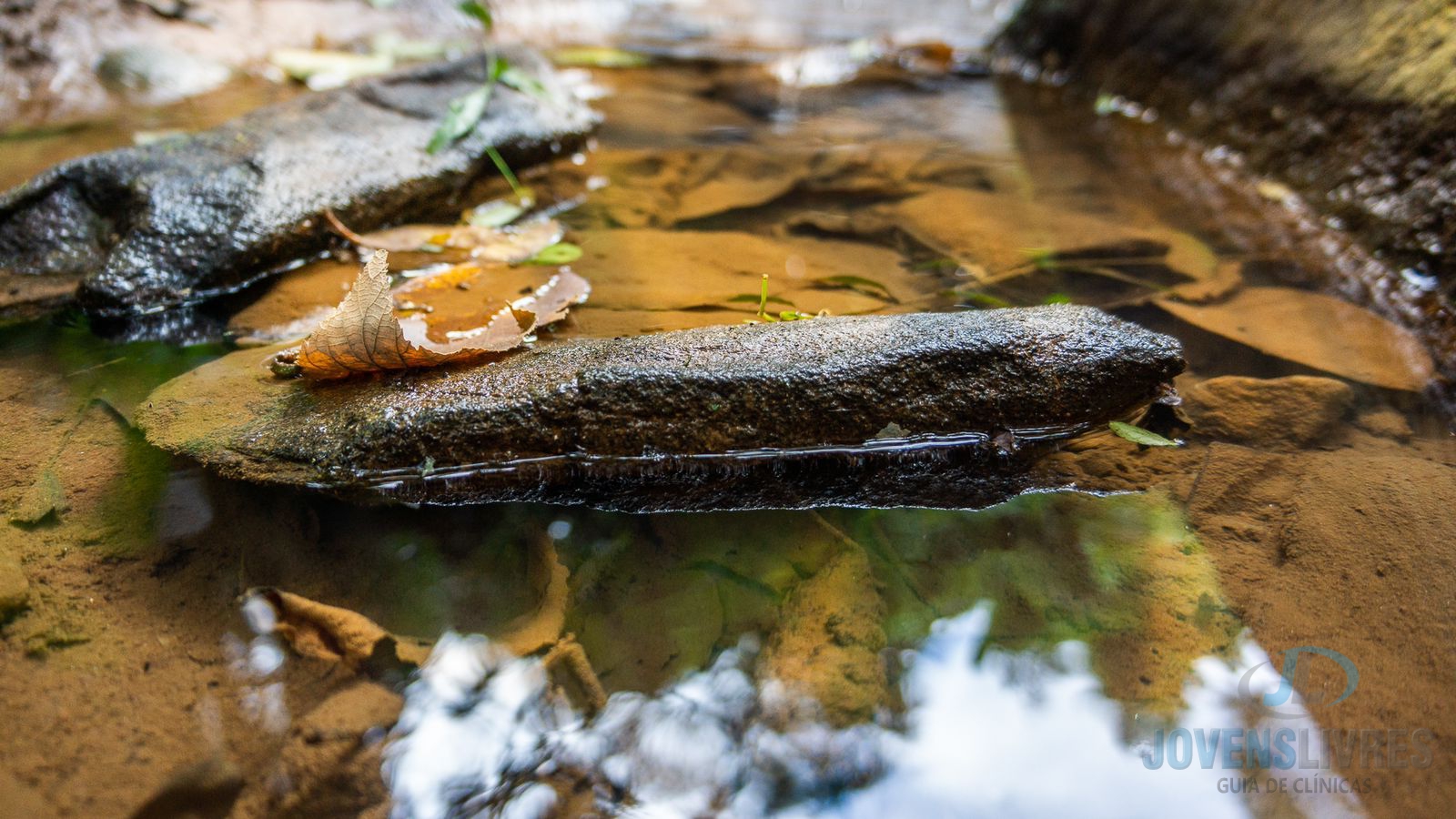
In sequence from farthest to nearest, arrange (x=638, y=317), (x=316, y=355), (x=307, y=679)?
(x=638, y=317) → (x=316, y=355) → (x=307, y=679)

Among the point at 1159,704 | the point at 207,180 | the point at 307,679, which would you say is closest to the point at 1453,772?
the point at 1159,704

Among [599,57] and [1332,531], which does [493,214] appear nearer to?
[599,57]

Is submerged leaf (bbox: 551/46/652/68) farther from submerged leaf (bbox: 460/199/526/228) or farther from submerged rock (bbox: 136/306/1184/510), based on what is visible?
submerged rock (bbox: 136/306/1184/510)

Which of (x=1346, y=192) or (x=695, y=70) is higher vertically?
(x=1346, y=192)

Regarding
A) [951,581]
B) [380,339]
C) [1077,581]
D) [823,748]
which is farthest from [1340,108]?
[380,339]

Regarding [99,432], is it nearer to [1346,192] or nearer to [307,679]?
[307,679]

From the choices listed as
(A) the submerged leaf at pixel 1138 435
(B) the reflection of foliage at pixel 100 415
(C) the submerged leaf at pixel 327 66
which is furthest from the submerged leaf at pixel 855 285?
(C) the submerged leaf at pixel 327 66
